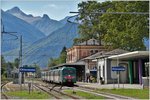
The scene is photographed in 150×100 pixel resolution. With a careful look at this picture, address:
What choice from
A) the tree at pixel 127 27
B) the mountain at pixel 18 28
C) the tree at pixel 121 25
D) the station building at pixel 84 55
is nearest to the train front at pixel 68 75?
the tree at pixel 121 25

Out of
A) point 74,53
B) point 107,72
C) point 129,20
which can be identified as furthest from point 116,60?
point 74,53

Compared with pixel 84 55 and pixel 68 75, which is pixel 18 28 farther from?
pixel 68 75

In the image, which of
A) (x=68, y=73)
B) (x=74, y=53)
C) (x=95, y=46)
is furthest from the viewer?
(x=74, y=53)

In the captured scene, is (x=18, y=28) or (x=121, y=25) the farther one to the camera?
(x=18, y=28)

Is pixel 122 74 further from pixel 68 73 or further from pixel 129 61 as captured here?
Answer: pixel 68 73

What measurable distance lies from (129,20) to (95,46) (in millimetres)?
45045

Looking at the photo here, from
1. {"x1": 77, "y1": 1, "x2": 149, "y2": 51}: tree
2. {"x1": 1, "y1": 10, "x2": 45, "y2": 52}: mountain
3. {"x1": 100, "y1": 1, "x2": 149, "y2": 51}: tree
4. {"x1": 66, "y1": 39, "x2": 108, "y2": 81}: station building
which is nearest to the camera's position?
{"x1": 100, "y1": 1, "x2": 149, "y2": 51}: tree

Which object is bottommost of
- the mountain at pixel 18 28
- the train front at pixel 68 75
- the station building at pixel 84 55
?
the train front at pixel 68 75

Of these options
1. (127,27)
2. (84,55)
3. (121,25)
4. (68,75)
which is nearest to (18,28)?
(84,55)

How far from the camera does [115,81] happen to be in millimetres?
64125

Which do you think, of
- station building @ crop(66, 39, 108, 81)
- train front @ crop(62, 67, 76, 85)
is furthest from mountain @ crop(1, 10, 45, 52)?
train front @ crop(62, 67, 76, 85)

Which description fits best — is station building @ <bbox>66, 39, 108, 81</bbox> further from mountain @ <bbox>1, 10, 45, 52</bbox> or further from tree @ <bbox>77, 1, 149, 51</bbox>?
mountain @ <bbox>1, 10, 45, 52</bbox>

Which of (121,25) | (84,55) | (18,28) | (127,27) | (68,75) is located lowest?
(68,75)

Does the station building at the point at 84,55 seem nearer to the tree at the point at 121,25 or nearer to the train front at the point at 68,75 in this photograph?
the tree at the point at 121,25
